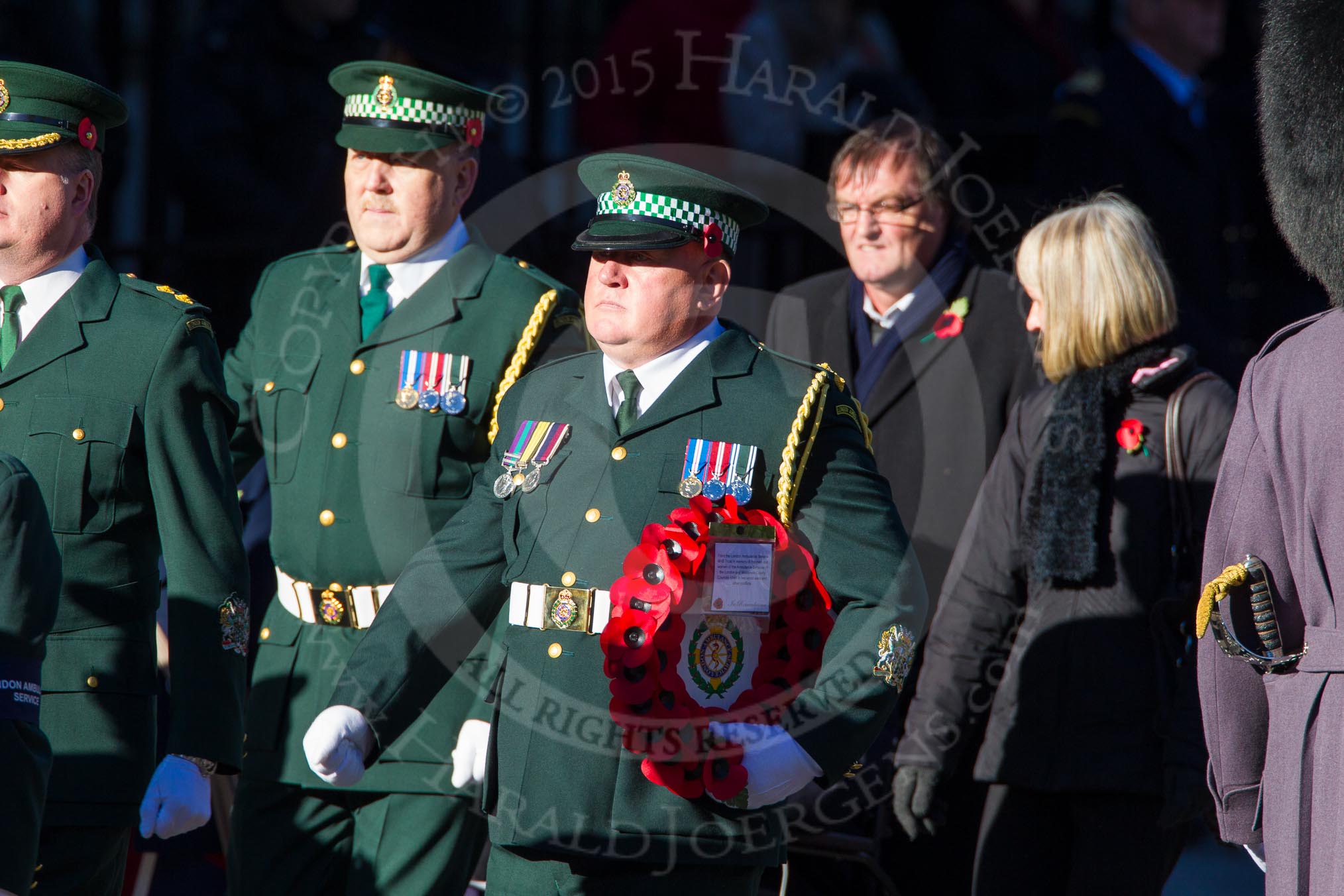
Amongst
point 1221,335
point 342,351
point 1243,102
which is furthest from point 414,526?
point 1243,102

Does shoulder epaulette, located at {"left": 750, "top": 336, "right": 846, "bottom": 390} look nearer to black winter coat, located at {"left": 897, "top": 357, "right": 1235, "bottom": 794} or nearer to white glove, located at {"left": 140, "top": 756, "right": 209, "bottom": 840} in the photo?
black winter coat, located at {"left": 897, "top": 357, "right": 1235, "bottom": 794}

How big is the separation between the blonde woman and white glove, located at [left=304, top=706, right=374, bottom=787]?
1678 millimetres

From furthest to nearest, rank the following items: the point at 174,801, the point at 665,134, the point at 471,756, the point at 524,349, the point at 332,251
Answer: the point at 665,134 → the point at 332,251 → the point at 524,349 → the point at 471,756 → the point at 174,801

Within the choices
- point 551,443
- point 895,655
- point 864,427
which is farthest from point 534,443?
point 895,655

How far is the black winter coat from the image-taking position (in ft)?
13.9

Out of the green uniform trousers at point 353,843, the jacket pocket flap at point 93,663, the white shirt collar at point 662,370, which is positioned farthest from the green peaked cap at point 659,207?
the green uniform trousers at point 353,843

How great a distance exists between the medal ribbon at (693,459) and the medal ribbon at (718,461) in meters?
0.02

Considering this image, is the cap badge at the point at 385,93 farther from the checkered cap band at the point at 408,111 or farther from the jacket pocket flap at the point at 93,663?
the jacket pocket flap at the point at 93,663

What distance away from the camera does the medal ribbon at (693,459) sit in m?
3.42

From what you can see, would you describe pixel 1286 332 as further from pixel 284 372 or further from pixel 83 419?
pixel 284 372

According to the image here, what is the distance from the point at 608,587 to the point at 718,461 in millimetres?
314

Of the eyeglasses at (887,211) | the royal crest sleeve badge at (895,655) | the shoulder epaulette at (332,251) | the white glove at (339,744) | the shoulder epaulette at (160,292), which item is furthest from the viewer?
the eyeglasses at (887,211)

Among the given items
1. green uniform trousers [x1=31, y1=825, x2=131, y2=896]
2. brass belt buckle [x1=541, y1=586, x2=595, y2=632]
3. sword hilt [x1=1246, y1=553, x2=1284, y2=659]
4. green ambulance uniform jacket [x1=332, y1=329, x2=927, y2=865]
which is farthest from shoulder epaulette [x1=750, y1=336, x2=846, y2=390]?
green uniform trousers [x1=31, y1=825, x2=131, y2=896]

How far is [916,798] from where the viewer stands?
15.0 ft
